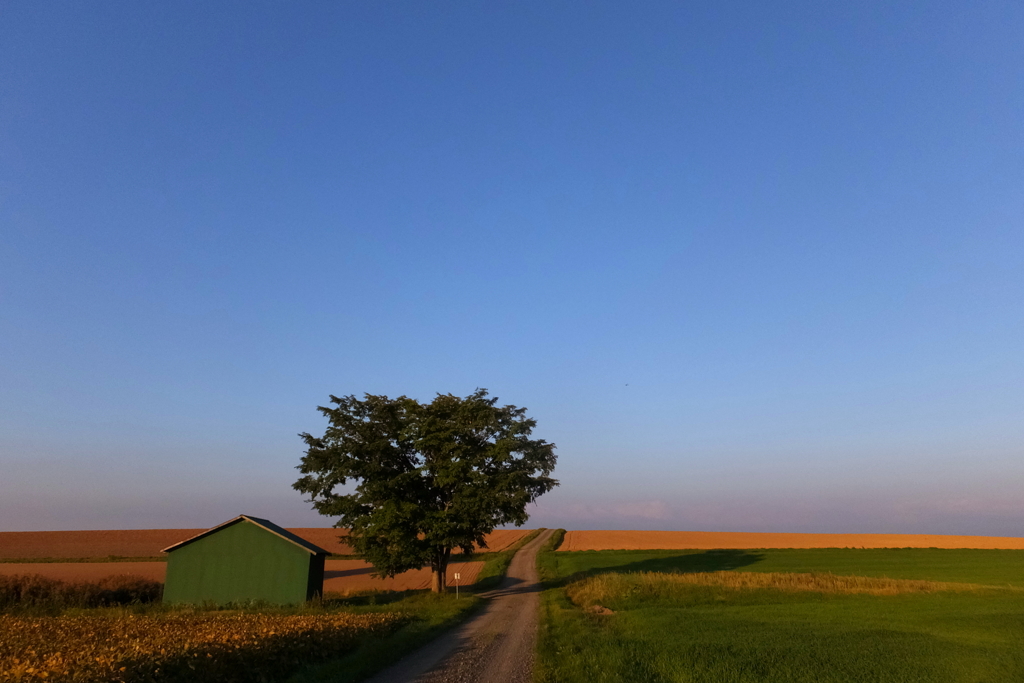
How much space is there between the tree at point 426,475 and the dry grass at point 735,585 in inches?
269

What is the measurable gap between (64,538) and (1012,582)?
452 feet

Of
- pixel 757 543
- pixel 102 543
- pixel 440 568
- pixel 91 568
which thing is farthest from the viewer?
pixel 757 543

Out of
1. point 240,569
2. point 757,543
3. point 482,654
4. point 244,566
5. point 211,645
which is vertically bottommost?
point 757,543

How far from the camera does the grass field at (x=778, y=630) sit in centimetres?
1752

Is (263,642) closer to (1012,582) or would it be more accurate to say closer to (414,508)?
(414,508)

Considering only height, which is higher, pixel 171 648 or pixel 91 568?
pixel 171 648

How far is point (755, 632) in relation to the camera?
976 inches

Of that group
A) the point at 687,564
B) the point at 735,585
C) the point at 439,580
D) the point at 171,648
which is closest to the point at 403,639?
→ the point at 171,648

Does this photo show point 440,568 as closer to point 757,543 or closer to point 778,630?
point 778,630

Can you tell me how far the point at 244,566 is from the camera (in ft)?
120

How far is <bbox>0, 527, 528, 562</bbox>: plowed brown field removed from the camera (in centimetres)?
9181

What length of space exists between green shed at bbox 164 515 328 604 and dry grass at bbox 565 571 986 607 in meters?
15.8

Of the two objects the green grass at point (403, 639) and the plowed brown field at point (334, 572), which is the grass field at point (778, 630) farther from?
the plowed brown field at point (334, 572)

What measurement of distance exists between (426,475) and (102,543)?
94129 millimetres
